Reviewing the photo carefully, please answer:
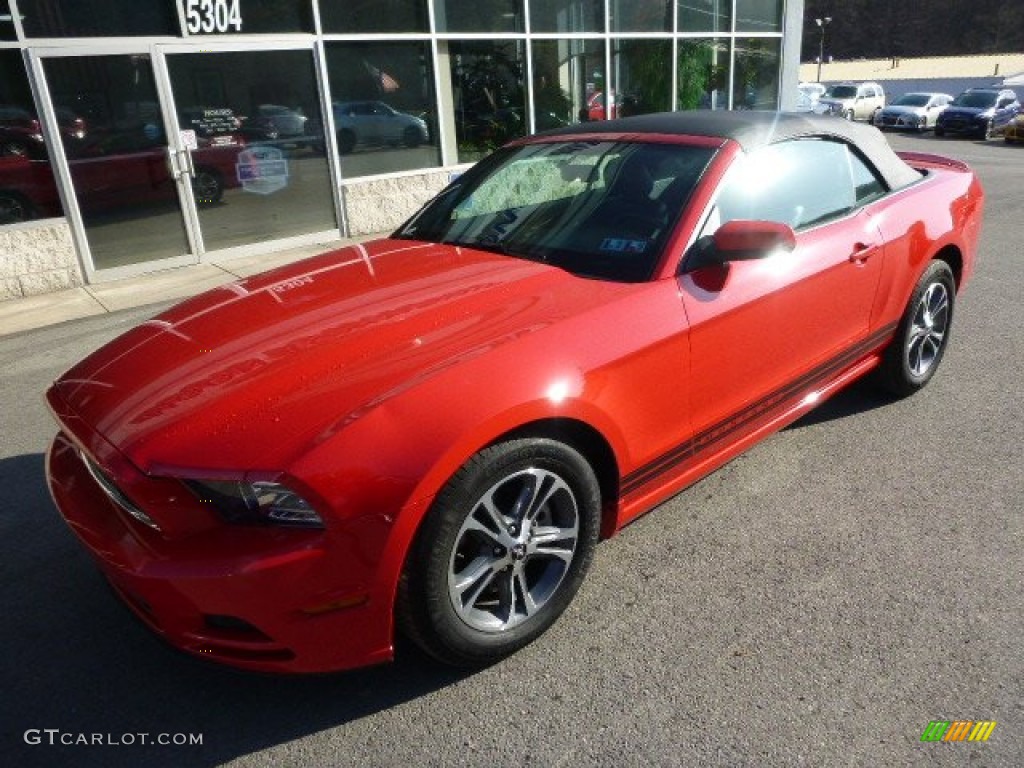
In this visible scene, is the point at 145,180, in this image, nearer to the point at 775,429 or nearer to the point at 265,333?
the point at 265,333

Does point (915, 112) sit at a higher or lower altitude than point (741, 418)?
lower

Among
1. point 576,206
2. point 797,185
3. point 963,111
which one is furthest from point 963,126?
point 576,206

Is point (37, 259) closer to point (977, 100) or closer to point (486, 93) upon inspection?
point (486, 93)

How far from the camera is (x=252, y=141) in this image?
9000 mm

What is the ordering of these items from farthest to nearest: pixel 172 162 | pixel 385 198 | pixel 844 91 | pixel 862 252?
pixel 844 91
pixel 385 198
pixel 172 162
pixel 862 252

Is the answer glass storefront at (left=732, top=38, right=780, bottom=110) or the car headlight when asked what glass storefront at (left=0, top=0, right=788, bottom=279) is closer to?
glass storefront at (left=732, top=38, right=780, bottom=110)

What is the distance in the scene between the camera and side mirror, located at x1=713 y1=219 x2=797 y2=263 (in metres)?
2.65

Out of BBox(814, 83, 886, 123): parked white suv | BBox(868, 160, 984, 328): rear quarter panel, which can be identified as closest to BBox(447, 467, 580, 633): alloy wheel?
BBox(868, 160, 984, 328): rear quarter panel

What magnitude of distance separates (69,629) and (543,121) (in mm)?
10438

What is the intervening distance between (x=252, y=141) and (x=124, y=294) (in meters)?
2.58

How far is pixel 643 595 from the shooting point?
2.73 m

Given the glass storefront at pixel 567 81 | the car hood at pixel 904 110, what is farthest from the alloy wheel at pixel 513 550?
the car hood at pixel 904 110

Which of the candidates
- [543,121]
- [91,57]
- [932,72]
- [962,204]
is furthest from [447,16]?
[932,72]

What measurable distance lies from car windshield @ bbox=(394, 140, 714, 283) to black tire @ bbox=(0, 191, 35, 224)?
582 cm
